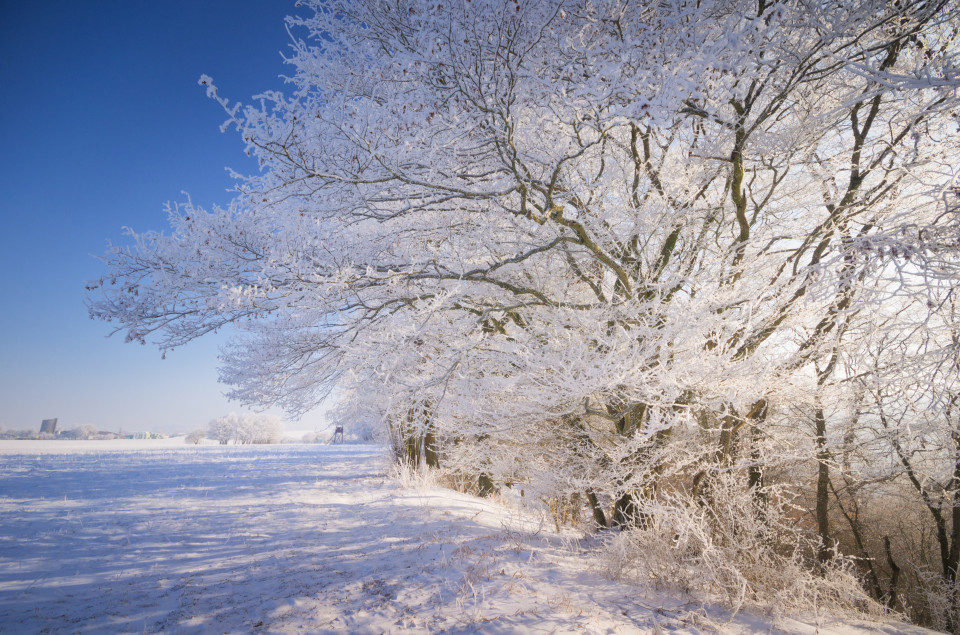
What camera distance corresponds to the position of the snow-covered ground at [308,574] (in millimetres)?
3055

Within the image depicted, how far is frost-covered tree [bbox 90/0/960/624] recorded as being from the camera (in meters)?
3.62

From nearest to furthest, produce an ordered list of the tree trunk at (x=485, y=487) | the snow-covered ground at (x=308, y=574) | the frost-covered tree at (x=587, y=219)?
the snow-covered ground at (x=308, y=574) → the frost-covered tree at (x=587, y=219) → the tree trunk at (x=485, y=487)

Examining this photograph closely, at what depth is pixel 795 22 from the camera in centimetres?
335

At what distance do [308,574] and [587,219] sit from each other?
4.80 metres

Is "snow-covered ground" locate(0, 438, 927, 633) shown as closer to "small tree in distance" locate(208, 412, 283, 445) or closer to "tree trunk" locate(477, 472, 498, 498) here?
"tree trunk" locate(477, 472, 498, 498)

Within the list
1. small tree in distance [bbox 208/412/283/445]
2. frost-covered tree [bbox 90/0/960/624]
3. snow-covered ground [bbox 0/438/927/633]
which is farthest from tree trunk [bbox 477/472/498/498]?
small tree in distance [bbox 208/412/283/445]

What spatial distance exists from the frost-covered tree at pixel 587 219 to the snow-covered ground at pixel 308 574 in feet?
4.08

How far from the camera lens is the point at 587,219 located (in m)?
5.13

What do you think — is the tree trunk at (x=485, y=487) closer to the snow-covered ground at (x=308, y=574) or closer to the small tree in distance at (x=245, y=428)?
the snow-covered ground at (x=308, y=574)

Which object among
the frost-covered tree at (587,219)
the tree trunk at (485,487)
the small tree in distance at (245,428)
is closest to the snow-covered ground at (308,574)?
the frost-covered tree at (587,219)

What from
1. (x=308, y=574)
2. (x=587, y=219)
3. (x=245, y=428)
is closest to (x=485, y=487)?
(x=308, y=574)

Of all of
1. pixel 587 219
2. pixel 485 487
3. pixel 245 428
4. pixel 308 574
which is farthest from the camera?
pixel 245 428

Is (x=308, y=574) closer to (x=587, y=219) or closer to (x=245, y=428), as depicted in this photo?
(x=587, y=219)

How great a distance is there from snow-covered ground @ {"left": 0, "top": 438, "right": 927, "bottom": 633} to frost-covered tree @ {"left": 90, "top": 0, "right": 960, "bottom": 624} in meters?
1.24
